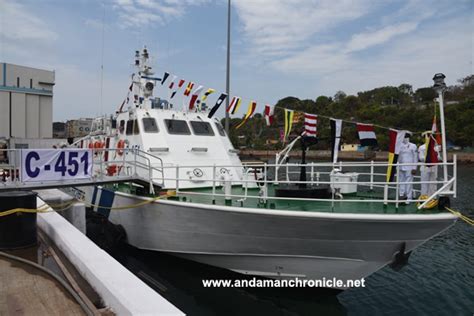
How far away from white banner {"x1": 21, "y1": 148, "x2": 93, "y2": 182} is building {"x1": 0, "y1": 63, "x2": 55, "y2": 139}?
2583 centimetres

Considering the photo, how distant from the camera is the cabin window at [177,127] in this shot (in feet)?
31.9

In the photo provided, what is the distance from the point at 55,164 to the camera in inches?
287

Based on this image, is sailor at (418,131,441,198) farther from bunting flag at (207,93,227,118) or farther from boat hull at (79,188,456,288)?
bunting flag at (207,93,227,118)

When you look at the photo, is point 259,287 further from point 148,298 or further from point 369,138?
point 148,298

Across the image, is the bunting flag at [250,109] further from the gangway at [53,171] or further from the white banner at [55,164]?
the white banner at [55,164]

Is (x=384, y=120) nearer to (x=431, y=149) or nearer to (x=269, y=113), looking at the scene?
(x=269, y=113)

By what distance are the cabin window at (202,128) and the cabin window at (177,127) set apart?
218 mm

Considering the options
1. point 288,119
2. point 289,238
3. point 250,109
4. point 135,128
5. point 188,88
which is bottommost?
point 289,238

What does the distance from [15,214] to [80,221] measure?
225cm

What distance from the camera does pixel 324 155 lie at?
72.1 meters

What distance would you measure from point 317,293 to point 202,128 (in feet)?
17.8

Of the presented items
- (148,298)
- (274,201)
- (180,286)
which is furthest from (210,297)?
(148,298)

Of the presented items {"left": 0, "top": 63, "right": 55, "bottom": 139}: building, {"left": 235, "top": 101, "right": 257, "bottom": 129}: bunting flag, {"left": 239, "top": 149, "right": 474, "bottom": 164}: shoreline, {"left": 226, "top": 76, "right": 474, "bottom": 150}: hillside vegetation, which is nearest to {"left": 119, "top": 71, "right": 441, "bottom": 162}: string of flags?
{"left": 235, "top": 101, "right": 257, "bottom": 129}: bunting flag

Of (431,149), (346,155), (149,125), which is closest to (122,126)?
(149,125)
